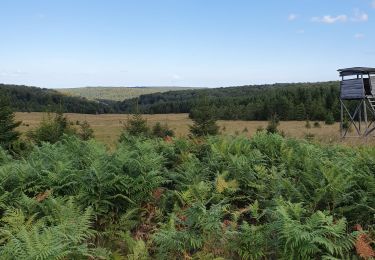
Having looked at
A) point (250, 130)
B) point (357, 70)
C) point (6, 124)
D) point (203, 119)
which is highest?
point (357, 70)

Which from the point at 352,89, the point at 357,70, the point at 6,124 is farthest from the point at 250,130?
the point at 6,124

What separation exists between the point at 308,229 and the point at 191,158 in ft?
16.0

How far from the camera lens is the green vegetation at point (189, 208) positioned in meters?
6.02

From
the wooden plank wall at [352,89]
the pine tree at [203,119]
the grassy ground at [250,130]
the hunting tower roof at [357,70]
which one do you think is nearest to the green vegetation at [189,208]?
the grassy ground at [250,130]

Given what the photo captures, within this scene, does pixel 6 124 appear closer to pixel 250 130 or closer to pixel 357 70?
pixel 357 70

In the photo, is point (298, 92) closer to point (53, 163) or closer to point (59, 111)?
point (59, 111)

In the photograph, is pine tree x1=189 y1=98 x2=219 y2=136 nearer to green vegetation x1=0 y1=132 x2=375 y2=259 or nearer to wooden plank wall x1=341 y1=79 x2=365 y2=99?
wooden plank wall x1=341 y1=79 x2=365 y2=99

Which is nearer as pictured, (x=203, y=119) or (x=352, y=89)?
(x=352, y=89)

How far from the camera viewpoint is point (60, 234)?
19.5ft

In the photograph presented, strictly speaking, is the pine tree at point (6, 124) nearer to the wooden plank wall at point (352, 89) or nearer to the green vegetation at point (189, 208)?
the green vegetation at point (189, 208)

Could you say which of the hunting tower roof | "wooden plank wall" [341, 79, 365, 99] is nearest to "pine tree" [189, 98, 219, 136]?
"wooden plank wall" [341, 79, 365, 99]

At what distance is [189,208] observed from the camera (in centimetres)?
716

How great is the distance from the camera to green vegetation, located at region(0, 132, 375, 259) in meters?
6.02

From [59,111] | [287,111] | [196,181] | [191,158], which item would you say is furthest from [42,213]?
[287,111]
